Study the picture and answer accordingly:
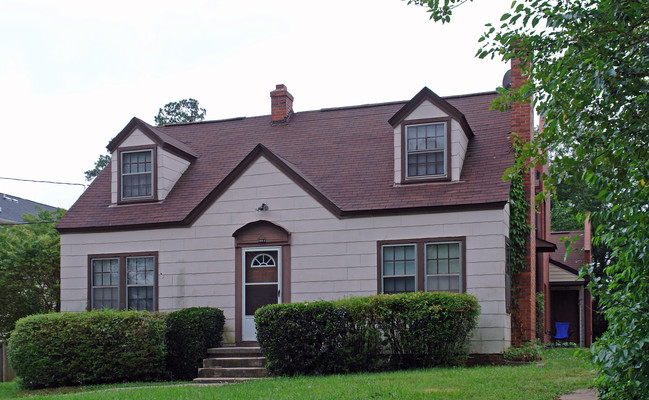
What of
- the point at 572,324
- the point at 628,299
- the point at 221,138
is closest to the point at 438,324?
the point at 628,299

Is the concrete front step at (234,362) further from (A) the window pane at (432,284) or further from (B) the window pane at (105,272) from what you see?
(B) the window pane at (105,272)

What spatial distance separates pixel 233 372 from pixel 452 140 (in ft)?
22.2

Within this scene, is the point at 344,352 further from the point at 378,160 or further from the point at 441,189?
the point at 378,160

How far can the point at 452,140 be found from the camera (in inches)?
645

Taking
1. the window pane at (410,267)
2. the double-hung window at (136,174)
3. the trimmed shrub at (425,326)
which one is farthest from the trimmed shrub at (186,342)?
the window pane at (410,267)

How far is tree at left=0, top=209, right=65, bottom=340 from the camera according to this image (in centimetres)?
1945

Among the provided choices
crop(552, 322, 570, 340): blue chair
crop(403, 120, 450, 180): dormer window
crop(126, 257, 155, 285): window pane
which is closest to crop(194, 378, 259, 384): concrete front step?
crop(126, 257, 155, 285): window pane

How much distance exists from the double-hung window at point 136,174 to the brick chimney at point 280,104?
12.3 ft

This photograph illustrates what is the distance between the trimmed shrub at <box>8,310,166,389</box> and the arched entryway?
7.37 feet

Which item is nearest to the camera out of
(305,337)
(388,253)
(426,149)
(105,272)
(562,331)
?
(305,337)

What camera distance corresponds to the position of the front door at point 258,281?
1686 centimetres

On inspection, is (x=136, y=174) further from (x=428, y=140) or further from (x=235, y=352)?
(x=428, y=140)

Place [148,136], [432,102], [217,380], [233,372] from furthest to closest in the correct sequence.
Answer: [148,136] → [432,102] → [233,372] → [217,380]

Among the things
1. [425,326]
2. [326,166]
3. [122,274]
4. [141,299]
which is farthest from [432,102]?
[122,274]
